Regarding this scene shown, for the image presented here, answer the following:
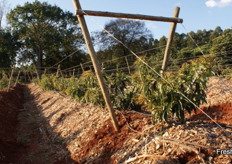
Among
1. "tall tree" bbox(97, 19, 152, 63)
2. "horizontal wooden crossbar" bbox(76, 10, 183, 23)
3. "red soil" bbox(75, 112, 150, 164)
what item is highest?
"tall tree" bbox(97, 19, 152, 63)

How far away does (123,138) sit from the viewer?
339 cm

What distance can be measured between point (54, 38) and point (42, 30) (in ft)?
8.01

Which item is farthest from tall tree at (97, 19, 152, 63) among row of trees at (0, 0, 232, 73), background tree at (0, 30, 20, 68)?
background tree at (0, 30, 20, 68)

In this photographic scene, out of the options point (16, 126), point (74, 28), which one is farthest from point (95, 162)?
point (74, 28)

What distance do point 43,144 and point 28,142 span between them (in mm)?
509

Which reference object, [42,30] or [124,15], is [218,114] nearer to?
[124,15]

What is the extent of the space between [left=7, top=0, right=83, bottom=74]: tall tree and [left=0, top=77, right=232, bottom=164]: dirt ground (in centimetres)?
2357

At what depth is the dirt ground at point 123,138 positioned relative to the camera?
7.98 ft

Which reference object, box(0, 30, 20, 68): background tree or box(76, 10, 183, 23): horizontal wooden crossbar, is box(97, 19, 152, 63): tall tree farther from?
box(76, 10, 183, 23): horizontal wooden crossbar

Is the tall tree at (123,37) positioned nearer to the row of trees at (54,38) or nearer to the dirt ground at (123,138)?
the row of trees at (54,38)

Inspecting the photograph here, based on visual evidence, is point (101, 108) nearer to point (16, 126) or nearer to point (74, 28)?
point (16, 126)

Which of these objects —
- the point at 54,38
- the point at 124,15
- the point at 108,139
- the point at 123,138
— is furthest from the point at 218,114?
the point at 54,38

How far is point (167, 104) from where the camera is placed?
113 inches

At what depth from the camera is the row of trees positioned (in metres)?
27.7
